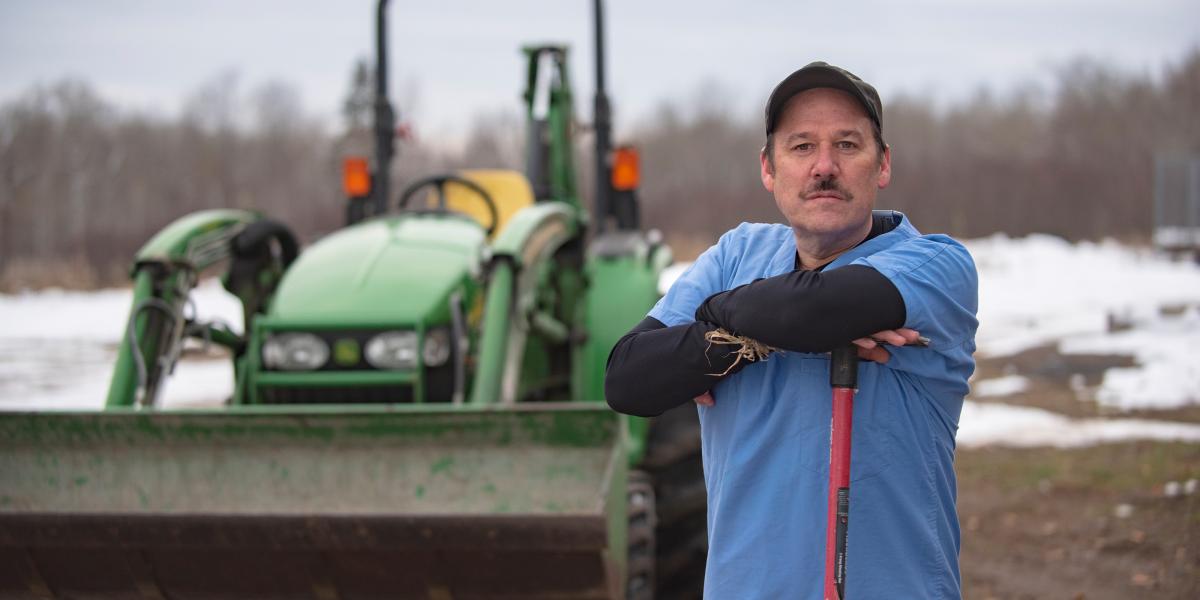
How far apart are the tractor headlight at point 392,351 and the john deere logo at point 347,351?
0.04m

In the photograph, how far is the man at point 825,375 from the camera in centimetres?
190

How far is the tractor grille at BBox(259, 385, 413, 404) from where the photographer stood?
450 centimetres

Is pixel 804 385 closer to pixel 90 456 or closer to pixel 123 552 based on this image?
pixel 123 552

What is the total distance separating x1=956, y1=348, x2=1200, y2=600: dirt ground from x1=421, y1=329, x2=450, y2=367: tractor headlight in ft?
8.48

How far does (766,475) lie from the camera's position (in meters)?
1.96

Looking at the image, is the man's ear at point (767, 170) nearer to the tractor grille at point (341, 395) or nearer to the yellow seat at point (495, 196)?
the tractor grille at point (341, 395)

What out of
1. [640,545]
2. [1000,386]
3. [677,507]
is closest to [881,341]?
[640,545]

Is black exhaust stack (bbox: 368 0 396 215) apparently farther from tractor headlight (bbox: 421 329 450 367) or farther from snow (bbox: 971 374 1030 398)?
snow (bbox: 971 374 1030 398)

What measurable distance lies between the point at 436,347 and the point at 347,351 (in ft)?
1.16

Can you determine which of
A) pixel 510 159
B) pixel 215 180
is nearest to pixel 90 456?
pixel 510 159

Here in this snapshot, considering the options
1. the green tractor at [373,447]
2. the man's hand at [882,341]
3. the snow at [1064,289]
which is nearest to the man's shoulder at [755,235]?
the man's hand at [882,341]

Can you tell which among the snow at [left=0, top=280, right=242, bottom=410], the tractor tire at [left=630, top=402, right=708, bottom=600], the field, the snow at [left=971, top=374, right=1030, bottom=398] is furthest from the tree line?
the tractor tire at [left=630, top=402, right=708, bottom=600]

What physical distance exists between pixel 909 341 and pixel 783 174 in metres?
0.38

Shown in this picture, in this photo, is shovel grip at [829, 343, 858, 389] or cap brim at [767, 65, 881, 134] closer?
shovel grip at [829, 343, 858, 389]
